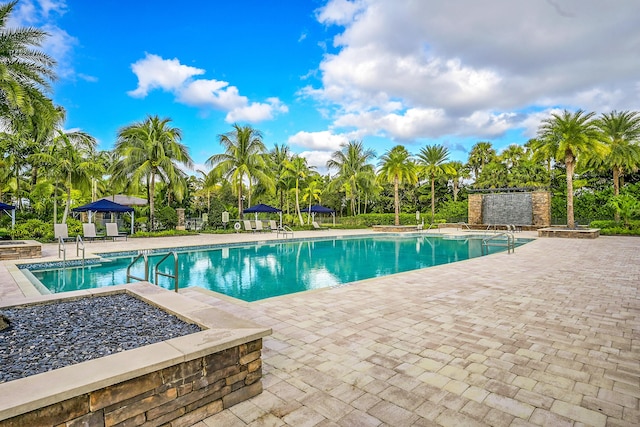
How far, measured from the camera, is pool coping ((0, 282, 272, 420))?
1.73m

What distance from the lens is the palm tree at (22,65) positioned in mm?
8523

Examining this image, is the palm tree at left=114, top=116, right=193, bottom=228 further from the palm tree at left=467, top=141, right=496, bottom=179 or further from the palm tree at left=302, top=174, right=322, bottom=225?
the palm tree at left=467, top=141, right=496, bottom=179

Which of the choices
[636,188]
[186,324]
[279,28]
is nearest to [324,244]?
[279,28]

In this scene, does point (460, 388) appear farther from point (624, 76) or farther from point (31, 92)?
point (624, 76)

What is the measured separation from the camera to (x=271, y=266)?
35.2ft

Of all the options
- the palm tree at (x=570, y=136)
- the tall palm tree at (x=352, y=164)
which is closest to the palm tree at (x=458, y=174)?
the tall palm tree at (x=352, y=164)

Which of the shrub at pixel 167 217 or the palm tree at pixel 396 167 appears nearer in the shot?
the shrub at pixel 167 217

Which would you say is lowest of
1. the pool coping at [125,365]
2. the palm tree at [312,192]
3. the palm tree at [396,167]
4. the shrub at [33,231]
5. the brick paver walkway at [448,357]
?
the brick paver walkway at [448,357]

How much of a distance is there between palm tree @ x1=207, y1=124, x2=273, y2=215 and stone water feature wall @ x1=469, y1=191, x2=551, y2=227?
1592 cm

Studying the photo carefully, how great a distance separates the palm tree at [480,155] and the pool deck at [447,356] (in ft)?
99.9

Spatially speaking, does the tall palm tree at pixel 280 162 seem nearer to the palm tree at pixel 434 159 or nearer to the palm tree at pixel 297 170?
the palm tree at pixel 297 170

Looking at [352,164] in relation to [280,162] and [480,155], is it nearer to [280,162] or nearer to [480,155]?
[280,162]

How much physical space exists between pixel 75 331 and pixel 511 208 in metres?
27.4

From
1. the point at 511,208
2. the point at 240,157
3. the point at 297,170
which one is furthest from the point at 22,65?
the point at 511,208
